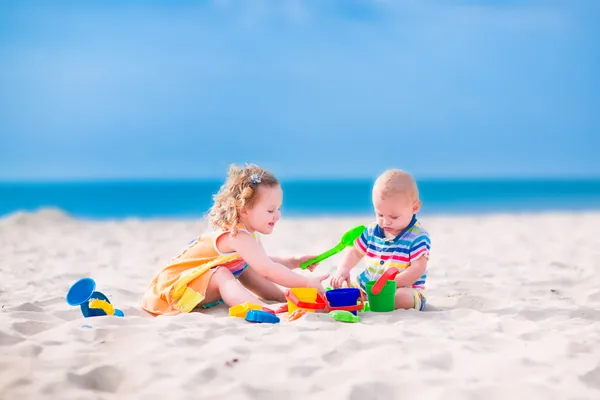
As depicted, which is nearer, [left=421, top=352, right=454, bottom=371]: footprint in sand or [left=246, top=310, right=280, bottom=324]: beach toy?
[left=421, top=352, right=454, bottom=371]: footprint in sand

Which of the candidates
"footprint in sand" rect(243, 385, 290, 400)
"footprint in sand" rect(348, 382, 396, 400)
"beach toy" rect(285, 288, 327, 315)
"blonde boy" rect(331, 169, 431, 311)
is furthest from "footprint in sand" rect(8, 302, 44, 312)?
"footprint in sand" rect(348, 382, 396, 400)

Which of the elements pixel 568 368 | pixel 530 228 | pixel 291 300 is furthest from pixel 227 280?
pixel 530 228

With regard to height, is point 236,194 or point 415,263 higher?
point 236,194

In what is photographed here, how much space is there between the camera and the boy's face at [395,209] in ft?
11.0

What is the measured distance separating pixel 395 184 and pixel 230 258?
3.34ft

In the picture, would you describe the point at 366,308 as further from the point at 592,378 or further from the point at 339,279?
the point at 592,378

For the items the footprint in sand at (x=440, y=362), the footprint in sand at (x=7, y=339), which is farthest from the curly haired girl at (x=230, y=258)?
the footprint in sand at (x=440, y=362)

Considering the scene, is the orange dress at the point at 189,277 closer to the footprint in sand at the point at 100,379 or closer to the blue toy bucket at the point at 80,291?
the blue toy bucket at the point at 80,291

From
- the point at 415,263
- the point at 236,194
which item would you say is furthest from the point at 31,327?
the point at 415,263

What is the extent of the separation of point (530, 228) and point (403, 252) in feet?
17.7

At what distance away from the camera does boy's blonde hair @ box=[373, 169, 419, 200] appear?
3.32 m

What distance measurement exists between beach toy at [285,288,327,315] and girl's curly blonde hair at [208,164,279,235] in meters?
0.50

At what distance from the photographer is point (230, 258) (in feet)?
11.4

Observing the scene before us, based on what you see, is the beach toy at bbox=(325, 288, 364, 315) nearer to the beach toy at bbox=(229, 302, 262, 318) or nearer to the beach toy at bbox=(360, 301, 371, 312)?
the beach toy at bbox=(360, 301, 371, 312)
